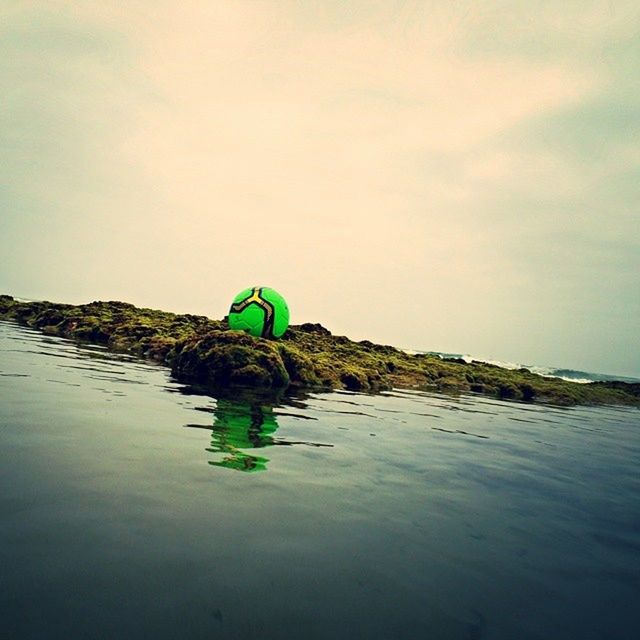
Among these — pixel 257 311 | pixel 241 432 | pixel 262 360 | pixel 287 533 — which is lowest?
pixel 287 533

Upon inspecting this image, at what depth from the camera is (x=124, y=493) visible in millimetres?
3207

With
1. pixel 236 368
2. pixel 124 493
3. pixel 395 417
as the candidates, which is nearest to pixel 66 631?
pixel 124 493

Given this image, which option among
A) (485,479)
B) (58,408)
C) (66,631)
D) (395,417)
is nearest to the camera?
(66,631)

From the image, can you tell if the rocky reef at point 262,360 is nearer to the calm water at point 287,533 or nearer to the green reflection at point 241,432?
the green reflection at point 241,432

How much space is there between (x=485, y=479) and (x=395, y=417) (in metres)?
3.67

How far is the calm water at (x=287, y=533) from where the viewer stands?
2.04 meters

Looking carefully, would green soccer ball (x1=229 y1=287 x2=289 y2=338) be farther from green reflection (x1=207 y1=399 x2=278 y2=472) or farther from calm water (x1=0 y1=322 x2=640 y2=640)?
calm water (x1=0 y1=322 x2=640 y2=640)

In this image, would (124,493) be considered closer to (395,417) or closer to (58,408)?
(58,408)

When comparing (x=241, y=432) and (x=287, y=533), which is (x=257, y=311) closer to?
(x=241, y=432)

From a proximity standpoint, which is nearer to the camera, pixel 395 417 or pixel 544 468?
pixel 544 468

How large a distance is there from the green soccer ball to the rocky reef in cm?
72

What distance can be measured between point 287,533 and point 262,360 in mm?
8561

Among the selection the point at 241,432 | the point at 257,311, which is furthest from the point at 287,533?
the point at 257,311

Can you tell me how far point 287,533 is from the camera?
2.91 meters
